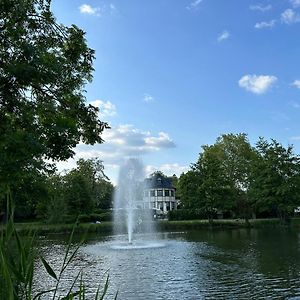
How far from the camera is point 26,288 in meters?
2.06

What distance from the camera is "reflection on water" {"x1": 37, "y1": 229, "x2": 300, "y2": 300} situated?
40.0 feet

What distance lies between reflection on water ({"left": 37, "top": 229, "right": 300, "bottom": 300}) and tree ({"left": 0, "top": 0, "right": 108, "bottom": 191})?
125 inches

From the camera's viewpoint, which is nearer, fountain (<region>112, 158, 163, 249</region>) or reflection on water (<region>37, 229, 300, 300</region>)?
reflection on water (<region>37, 229, 300, 300</region>)

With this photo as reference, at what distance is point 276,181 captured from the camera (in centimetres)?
4941

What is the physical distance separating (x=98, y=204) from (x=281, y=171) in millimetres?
29719

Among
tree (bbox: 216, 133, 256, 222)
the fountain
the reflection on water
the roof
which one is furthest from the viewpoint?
the roof

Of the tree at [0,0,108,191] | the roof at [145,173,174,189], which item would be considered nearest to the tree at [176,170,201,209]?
the roof at [145,173,174,189]

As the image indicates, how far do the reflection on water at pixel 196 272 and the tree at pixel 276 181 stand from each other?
25463mm

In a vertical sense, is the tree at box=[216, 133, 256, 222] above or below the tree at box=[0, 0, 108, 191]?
above

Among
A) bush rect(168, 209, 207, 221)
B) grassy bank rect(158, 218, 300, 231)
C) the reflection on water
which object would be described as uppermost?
bush rect(168, 209, 207, 221)

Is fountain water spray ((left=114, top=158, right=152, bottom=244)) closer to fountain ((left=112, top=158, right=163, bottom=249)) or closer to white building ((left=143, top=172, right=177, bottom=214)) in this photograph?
fountain ((left=112, top=158, right=163, bottom=249))

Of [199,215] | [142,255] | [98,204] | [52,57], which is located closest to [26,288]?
[52,57]

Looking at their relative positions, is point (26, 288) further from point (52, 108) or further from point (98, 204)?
point (98, 204)

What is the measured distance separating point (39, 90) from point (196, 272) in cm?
1107
